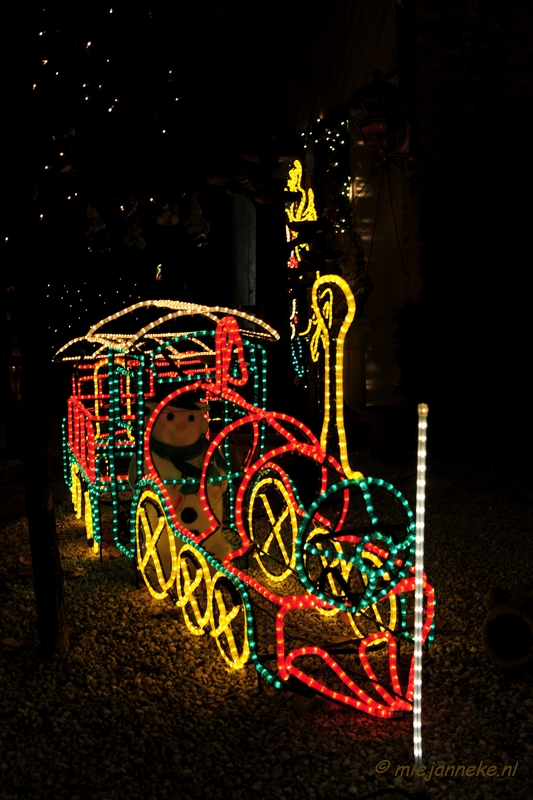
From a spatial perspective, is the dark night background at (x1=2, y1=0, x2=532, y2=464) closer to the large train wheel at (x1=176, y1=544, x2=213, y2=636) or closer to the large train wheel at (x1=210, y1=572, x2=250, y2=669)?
the large train wheel at (x1=176, y1=544, x2=213, y2=636)

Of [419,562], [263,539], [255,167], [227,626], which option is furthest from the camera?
[263,539]

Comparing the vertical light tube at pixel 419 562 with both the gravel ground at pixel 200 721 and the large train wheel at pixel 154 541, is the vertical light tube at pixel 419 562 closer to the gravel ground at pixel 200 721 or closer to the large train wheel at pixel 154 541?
the gravel ground at pixel 200 721

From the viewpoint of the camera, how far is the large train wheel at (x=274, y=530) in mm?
4961

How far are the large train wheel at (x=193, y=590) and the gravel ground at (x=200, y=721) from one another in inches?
3.5

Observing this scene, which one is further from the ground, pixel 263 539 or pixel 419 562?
pixel 419 562

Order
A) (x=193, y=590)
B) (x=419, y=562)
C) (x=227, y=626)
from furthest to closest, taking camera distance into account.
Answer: (x=193, y=590) → (x=227, y=626) → (x=419, y=562)

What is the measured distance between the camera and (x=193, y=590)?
14.7 feet

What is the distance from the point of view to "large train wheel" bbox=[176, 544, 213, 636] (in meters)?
4.36

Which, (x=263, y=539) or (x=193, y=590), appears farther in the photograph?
(x=263, y=539)

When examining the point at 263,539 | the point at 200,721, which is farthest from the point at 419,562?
the point at 263,539

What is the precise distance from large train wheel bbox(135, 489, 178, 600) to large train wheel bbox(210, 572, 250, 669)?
63cm

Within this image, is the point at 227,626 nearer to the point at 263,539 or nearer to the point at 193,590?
the point at 193,590

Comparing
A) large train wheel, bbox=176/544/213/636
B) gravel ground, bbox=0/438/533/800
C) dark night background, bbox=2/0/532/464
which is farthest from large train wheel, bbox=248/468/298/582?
dark night background, bbox=2/0/532/464

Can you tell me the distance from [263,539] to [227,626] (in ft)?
7.43
